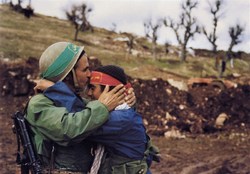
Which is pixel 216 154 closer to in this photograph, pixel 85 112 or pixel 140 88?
Answer: pixel 140 88

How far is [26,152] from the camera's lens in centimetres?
278

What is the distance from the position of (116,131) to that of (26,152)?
554 mm

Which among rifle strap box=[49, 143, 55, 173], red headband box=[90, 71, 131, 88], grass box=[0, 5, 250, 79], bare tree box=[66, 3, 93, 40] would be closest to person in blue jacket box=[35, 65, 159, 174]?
red headband box=[90, 71, 131, 88]

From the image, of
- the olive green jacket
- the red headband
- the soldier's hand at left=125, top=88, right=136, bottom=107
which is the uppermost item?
the red headband

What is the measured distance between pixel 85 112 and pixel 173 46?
73.5 metres

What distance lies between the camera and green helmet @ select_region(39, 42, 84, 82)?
9.14 ft

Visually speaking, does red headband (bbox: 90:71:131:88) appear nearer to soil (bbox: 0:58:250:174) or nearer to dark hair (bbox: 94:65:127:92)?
dark hair (bbox: 94:65:127:92)

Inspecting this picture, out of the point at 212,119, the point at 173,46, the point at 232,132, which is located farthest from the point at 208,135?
the point at 173,46

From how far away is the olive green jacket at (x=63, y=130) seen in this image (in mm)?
2551

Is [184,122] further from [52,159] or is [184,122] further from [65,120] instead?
[65,120]

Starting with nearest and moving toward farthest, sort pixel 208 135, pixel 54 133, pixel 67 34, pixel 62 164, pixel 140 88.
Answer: pixel 54 133 → pixel 62 164 → pixel 208 135 → pixel 140 88 → pixel 67 34

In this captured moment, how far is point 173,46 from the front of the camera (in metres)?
75.4

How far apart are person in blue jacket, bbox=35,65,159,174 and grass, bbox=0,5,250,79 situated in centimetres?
2171

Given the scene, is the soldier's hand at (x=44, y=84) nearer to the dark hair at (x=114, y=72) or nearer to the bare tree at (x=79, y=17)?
the dark hair at (x=114, y=72)
